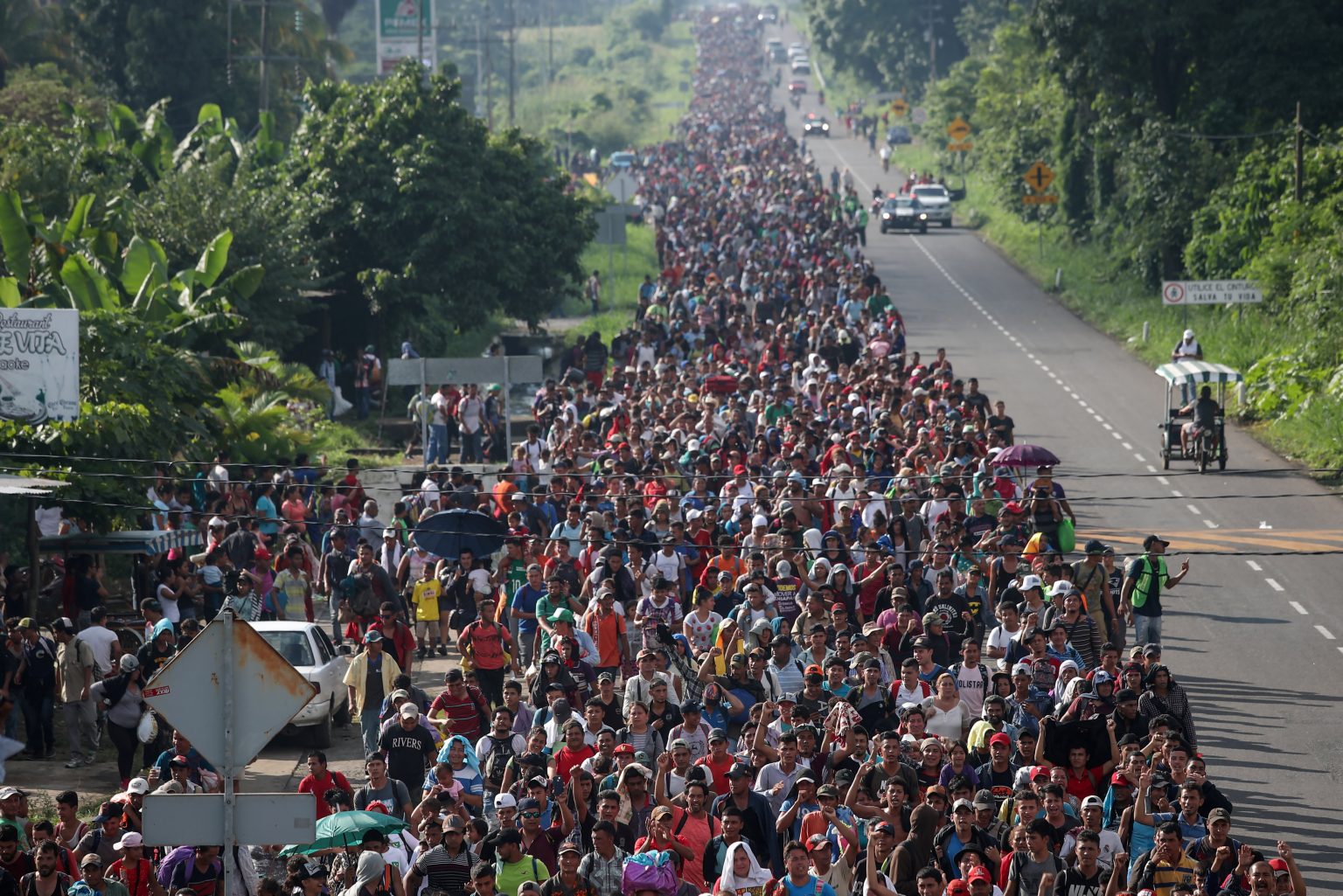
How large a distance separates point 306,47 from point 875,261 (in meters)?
18.1

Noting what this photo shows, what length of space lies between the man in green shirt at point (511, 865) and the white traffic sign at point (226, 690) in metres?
3.14

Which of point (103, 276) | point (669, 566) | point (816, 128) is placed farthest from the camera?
point (816, 128)

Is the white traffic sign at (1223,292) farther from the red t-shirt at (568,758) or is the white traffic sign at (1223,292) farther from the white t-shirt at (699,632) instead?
the red t-shirt at (568,758)

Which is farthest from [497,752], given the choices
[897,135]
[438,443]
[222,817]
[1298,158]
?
[897,135]

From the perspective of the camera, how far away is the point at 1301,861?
14594 millimetres

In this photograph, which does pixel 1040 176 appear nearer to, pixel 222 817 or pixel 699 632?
pixel 699 632

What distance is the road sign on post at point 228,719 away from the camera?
9.13m

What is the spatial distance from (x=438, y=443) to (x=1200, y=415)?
440 inches

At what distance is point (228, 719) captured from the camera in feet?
30.2

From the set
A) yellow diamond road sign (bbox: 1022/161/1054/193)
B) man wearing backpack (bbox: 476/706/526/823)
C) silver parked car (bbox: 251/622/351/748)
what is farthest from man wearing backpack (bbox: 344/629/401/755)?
yellow diamond road sign (bbox: 1022/161/1054/193)

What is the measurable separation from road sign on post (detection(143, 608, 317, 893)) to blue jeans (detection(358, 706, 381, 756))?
24.6ft

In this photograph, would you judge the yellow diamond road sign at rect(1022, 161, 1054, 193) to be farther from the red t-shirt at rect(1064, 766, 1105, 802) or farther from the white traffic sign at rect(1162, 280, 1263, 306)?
the red t-shirt at rect(1064, 766, 1105, 802)

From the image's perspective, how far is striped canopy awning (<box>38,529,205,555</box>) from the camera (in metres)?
20.9

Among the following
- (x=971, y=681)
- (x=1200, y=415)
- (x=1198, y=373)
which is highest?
(x=1198, y=373)
